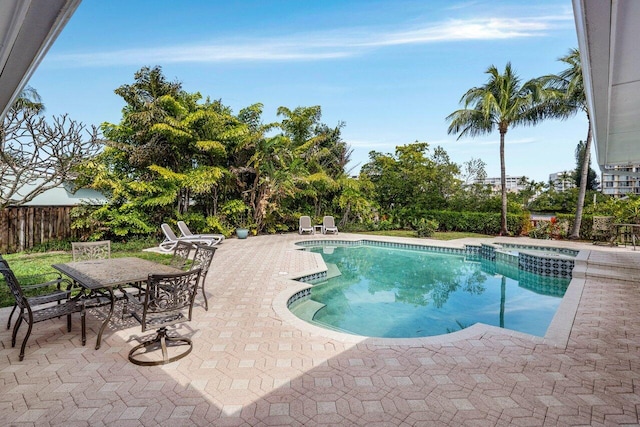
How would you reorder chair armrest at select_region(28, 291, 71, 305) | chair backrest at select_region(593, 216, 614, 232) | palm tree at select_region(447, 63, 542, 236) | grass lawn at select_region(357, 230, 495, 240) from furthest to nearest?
grass lawn at select_region(357, 230, 495, 240), palm tree at select_region(447, 63, 542, 236), chair backrest at select_region(593, 216, 614, 232), chair armrest at select_region(28, 291, 71, 305)

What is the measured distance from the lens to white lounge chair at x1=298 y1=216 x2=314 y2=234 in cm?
1694

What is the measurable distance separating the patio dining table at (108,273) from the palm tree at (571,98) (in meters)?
17.0

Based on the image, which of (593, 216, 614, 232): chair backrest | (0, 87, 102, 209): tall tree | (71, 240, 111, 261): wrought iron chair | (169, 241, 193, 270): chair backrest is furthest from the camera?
(593, 216, 614, 232): chair backrest

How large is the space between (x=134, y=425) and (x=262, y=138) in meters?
13.7

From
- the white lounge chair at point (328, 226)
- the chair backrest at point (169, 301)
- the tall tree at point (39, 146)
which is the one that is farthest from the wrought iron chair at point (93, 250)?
the white lounge chair at point (328, 226)

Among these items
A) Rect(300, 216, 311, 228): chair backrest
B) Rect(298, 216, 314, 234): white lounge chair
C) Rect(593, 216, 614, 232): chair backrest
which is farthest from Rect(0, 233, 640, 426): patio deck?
Rect(300, 216, 311, 228): chair backrest

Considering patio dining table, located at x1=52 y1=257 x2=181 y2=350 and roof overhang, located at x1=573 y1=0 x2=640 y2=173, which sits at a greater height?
roof overhang, located at x1=573 y1=0 x2=640 y2=173

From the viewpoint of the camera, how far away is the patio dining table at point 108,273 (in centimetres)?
382

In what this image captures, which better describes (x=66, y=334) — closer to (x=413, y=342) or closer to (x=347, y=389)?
(x=347, y=389)

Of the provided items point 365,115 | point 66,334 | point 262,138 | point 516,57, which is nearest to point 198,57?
point 262,138

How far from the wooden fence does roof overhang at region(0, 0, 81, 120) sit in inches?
434

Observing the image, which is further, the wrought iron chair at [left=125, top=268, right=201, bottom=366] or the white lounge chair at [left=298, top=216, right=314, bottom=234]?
the white lounge chair at [left=298, top=216, right=314, bottom=234]

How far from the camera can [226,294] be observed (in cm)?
634

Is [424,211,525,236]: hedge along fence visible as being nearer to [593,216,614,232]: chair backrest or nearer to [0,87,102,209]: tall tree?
[593,216,614,232]: chair backrest
